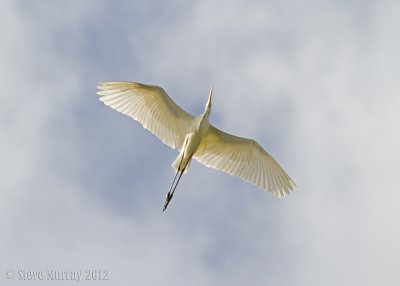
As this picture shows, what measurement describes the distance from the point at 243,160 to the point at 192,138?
7.02 feet

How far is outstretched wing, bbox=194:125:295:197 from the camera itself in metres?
21.9

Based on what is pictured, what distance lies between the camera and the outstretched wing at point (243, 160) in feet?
71.9

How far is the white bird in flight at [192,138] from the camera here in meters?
20.7

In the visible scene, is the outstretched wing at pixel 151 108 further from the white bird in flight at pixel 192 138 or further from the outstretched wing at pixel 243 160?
the outstretched wing at pixel 243 160

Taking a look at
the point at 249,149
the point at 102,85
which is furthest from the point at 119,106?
the point at 249,149

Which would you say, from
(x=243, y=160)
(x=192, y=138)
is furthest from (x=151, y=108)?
(x=243, y=160)

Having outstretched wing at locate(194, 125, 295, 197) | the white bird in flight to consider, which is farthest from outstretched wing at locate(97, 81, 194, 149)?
outstretched wing at locate(194, 125, 295, 197)

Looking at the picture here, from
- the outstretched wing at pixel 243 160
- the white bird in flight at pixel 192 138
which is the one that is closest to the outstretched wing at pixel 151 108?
the white bird in flight at pixel 192 138

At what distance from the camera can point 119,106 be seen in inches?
816

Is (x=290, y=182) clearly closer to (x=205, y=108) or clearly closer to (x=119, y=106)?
(x=205, y=108)

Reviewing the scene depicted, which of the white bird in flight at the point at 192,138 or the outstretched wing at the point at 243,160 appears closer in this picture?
the white bird in flight at the point at 192,138

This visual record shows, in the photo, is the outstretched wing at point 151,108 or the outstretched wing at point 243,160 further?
the outstretched wing at point 243,160

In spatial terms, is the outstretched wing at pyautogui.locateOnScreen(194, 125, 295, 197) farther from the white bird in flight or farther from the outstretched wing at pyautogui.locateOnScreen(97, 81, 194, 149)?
the outstretched wing at pyautogui.locateOnScreen(97, 81, 194, 149)

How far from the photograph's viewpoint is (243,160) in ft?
73.3
